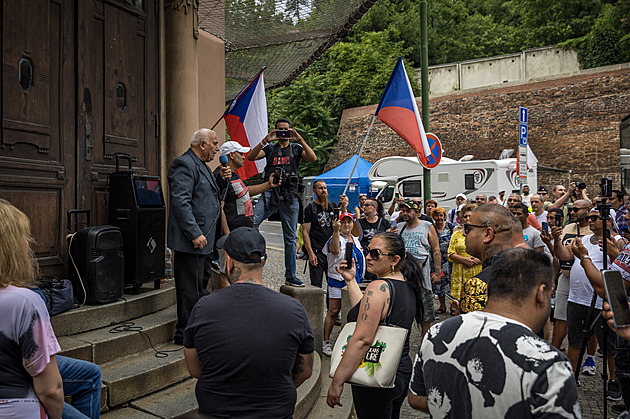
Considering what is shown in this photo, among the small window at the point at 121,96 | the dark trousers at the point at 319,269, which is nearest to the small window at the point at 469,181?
the dark trousers at the point at 319,269

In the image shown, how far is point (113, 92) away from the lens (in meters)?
6.53

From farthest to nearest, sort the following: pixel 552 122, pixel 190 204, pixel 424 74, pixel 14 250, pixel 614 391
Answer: pixel 552 122 < pixel 424 74 < pixel 614 391 < pixel 190 204 < pixel 14 250

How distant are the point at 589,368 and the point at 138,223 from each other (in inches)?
211

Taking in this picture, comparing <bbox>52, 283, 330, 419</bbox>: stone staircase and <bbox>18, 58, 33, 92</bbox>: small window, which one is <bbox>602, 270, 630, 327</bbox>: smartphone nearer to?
<bbox>52, 283, 330, 419</bbox>: stone staircase

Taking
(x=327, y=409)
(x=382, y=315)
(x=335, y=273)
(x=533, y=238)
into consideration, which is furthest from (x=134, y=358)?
(x=533, y=238)

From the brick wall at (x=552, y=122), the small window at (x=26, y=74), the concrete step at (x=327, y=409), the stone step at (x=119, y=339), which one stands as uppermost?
the brick wall at (x=552, y=122)

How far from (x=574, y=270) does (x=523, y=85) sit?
82.7ft

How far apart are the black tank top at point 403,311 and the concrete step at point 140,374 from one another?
1829 millimetres

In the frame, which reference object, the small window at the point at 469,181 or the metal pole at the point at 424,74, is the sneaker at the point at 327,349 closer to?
the metal pole at the point at 424,74

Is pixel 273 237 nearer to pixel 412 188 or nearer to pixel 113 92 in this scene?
pixel 412 188

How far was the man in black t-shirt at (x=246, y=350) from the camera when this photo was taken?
8.37 ft

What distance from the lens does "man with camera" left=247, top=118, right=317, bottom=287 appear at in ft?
22.2

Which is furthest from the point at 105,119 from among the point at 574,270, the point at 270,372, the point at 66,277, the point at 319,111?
the point at 319,111

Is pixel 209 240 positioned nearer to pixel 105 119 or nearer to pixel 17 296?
pixel 105 119
